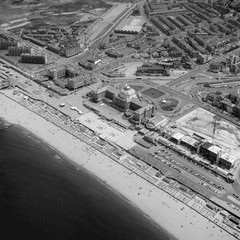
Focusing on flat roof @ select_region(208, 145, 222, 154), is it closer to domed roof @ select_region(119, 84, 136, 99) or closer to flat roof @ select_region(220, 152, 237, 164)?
flat roof @ select_region(220, 152, 237, 164)

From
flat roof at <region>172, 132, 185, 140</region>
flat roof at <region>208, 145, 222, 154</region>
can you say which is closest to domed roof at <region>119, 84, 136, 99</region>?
flat roof at <region>172, 132, 185, 140</region>

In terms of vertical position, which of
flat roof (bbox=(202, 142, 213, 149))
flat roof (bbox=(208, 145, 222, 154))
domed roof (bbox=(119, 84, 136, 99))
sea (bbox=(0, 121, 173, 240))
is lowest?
sea (bbox=(0, 121, 173, 240))

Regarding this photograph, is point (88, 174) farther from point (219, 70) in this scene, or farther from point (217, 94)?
point (219, 70)

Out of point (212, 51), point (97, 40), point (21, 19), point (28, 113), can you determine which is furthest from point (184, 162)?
point (21, 19)

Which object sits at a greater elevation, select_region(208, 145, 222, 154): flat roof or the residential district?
select_region(208, 145, 222, 154): flat roof

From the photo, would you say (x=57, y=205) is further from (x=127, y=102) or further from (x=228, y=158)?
(x=127, y=102)

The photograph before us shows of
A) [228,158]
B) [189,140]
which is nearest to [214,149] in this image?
[228,158]
